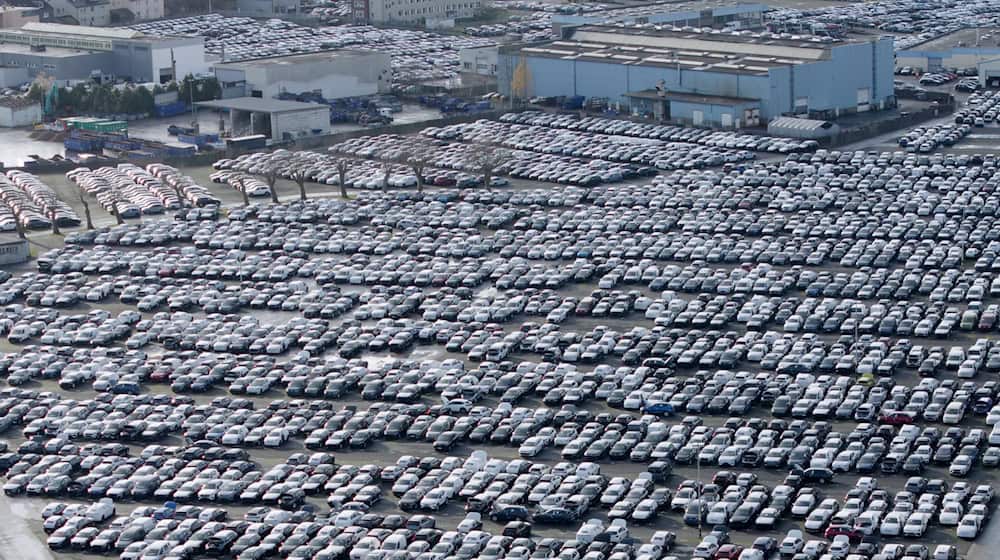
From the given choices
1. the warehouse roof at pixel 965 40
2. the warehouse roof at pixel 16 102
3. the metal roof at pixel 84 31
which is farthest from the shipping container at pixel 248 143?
the warehouse roof at pixel 965 40

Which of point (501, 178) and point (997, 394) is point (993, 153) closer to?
point (501, 178)

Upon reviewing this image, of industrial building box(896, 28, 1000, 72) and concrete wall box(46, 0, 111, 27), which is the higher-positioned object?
concrete wall box(46, 0, 111, 27)

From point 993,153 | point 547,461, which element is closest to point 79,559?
point 547,461

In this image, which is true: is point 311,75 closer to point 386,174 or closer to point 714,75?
point 714,75

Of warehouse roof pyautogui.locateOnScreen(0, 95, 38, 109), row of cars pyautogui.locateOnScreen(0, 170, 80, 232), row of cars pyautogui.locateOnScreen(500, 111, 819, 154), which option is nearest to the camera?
row of cars pyautogui.locateOnScreen(0, 170, 80, 232)

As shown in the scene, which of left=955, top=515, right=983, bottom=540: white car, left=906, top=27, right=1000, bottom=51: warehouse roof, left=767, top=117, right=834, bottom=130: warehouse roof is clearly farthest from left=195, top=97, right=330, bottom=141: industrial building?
left=955, top=515, right=983, bottom=540: white car

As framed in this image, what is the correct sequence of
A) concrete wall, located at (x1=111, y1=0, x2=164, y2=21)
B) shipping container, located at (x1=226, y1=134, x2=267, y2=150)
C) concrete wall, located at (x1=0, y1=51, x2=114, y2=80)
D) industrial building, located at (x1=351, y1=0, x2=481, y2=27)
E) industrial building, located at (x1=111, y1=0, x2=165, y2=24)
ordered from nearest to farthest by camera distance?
shipping container, located at (x1=226, y1=134, x2=267, y2=150) < concrete wall, located at (x1=0, y1=51, x2=114, y2=80) < industrial building, located at (x1=111, y1=0, x2=165, y2=24) < concrete wall, located at (x1=111, y1=0, x2=164, y2=21) < industrial building, located at (x1=351, y1=0, x2=481, y2=27)

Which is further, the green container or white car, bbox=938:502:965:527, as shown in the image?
the green container

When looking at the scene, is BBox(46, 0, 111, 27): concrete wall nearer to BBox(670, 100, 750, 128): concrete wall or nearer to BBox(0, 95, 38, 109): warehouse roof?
BBox(0, 95, 38, 109): warehouse roof

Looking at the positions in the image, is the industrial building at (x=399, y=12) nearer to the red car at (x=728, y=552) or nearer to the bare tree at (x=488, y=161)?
the bare tree at (x=488, y=161)
